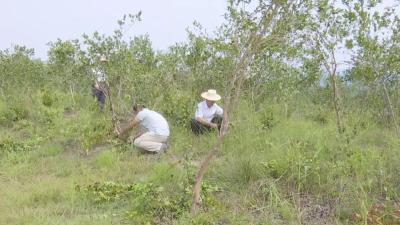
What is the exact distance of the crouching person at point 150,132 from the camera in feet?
24.1

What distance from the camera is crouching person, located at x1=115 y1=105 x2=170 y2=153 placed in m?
7.34

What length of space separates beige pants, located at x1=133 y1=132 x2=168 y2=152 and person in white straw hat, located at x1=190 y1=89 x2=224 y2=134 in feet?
2.27

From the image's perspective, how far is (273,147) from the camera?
604 cm

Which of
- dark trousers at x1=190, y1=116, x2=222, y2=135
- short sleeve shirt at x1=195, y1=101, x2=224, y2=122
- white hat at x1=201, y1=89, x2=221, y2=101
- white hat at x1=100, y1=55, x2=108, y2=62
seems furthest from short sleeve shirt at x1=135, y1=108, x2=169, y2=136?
white hat at x1=100, y1=55, x2=108, y2=62

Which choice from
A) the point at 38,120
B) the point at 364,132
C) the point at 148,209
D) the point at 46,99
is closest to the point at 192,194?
the point at 148,209

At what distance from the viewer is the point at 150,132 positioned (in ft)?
24.2

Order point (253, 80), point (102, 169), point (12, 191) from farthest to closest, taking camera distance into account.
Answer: point (253, 80)
point (102, 169)
point (12, 191)

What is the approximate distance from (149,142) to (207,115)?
3.52 ft

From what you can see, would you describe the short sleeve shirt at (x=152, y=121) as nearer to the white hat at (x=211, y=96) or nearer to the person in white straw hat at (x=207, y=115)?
the person in white straw hat at (x=207, y=115)

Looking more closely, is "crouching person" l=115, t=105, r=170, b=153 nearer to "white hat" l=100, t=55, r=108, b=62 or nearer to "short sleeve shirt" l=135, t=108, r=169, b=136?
"short sleeve shirt" l=135, t=108, r=169, b=136

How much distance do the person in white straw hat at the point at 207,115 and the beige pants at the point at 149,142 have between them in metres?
0.69

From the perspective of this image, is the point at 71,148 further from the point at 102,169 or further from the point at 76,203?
the point at 76,203

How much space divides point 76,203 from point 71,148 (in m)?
2.74

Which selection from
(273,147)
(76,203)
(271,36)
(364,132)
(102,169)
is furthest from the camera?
(364,132)
